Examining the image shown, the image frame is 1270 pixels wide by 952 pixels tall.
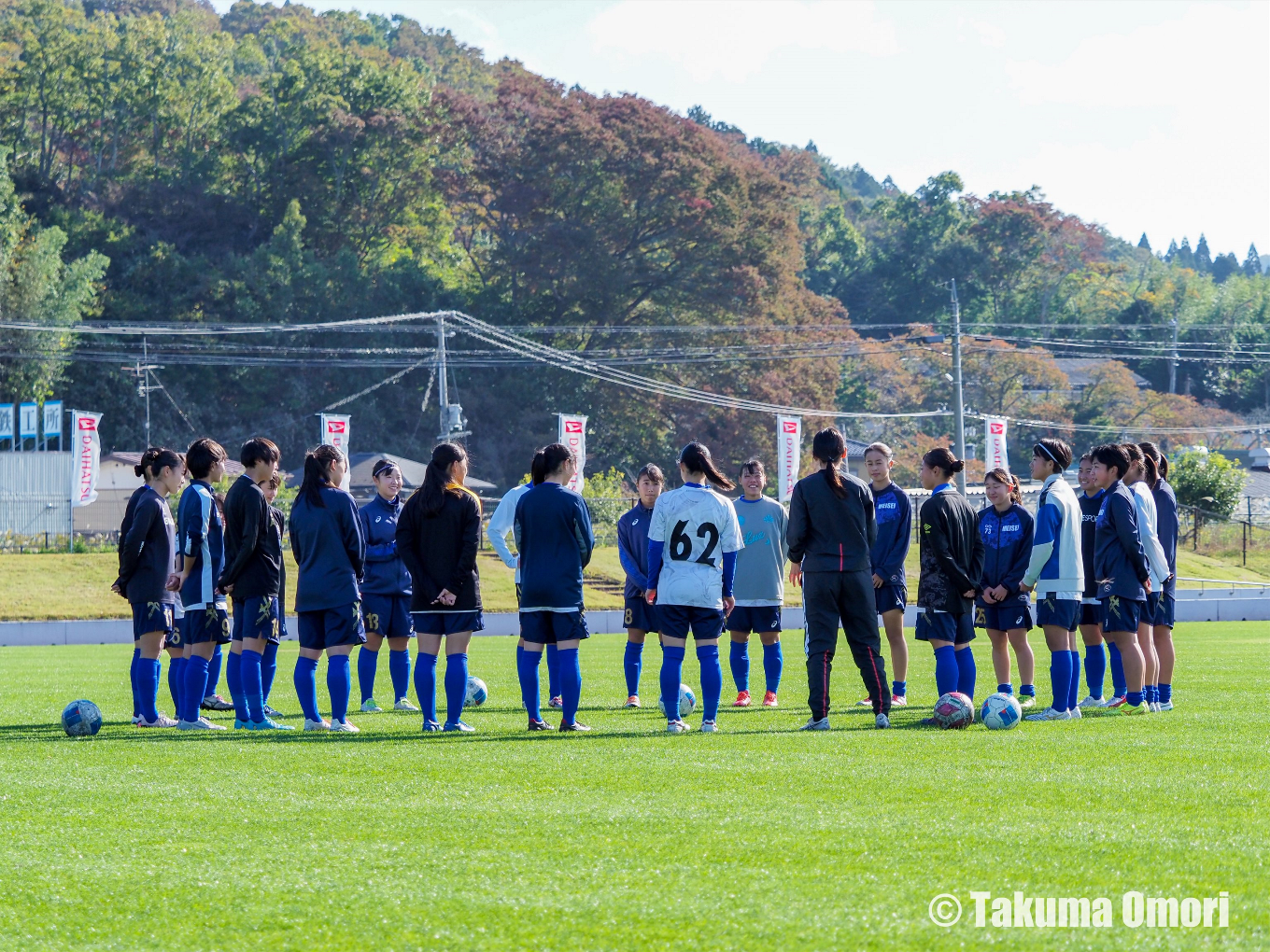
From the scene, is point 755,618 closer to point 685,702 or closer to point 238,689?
point 685,702

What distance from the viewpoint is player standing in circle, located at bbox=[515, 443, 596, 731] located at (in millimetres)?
9344

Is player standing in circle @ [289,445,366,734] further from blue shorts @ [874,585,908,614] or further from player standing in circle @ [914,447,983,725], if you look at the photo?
blue shorts @ [874,585,908,614]

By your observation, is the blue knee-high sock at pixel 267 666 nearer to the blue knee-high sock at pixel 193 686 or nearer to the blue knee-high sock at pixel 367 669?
the blue knee-high sock at pixel 193 686

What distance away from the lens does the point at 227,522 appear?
10.1 m

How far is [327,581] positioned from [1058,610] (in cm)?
517

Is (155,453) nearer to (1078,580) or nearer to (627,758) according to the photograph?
(627,758)

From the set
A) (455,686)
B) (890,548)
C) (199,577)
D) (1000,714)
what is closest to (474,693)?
(455,686)

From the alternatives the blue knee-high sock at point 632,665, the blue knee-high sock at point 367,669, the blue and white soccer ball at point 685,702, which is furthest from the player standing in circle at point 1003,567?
the blue knee-high sock at point 367,669

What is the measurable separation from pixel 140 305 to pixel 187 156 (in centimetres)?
901

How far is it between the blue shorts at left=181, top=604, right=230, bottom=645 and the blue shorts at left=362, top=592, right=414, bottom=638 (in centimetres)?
135

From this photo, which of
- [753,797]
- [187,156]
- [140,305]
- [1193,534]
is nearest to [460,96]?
[187,156]

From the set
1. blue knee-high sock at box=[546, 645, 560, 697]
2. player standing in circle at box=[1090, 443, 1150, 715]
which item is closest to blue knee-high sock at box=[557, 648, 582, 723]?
blue knee-high sock at box=[546, 645, 560, 697]

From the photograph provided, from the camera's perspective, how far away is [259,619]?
10.2 metres

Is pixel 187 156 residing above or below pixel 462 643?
above
